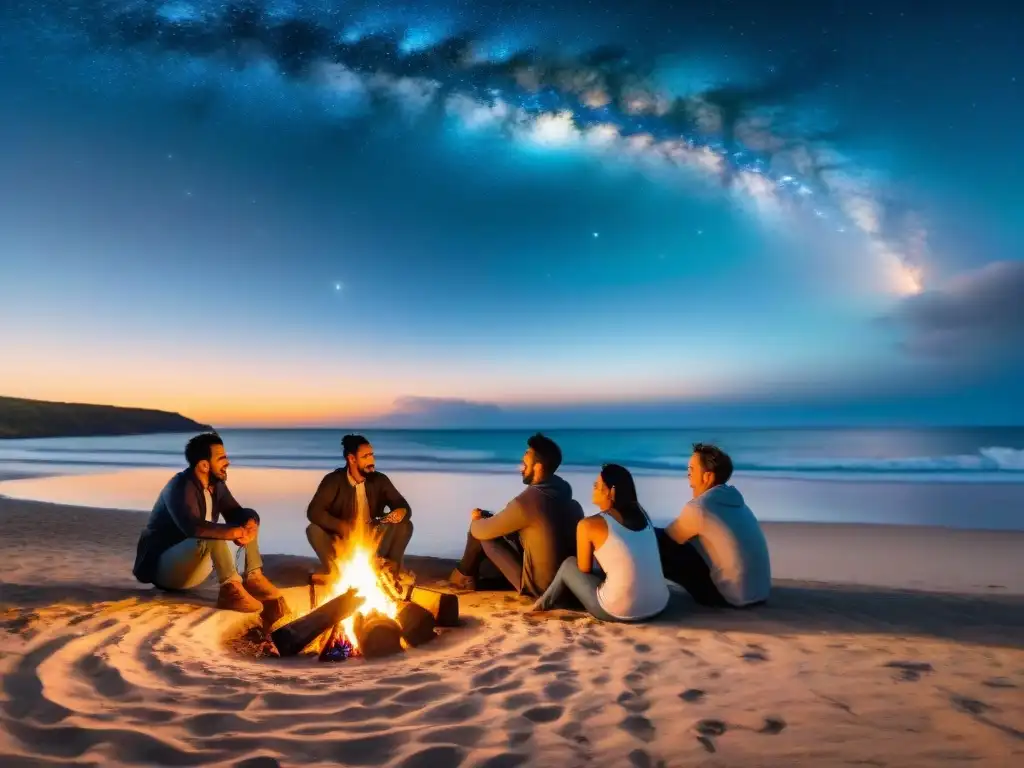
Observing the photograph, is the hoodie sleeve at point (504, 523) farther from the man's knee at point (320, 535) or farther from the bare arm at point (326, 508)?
the man's knee at point (320, 535)

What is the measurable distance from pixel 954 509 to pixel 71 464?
28807 mm

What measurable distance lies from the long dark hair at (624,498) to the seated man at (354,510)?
7.12 feet

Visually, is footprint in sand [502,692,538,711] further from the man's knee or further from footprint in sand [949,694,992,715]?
the man's knee

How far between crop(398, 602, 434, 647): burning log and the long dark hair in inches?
64.7

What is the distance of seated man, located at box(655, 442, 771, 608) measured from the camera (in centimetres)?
546

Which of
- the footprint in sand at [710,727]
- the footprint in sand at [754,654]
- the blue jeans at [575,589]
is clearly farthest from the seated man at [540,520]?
the footprint in sand at [710,727]

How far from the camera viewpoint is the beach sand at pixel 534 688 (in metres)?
3.08

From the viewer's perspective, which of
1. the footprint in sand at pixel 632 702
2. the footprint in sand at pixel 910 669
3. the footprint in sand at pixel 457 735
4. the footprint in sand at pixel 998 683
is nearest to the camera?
the footprint in sand at pixel 457 735

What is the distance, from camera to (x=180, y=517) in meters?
5.46

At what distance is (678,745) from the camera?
10.3 ft

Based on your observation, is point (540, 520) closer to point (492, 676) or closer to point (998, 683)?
point (492, 676)

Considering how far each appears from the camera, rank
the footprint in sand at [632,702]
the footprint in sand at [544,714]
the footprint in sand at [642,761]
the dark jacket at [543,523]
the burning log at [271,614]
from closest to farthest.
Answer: the footprint in sand at [642,761] → the footprint in sand at [544,714] → the footprint in sand at [632,702] → the burning log at [271,614] → the dark jacket at [543,523]

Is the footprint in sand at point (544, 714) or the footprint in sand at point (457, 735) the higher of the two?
the footprint in sand at point (544, 714)

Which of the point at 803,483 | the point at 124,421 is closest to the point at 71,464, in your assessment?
the point at 803,483
